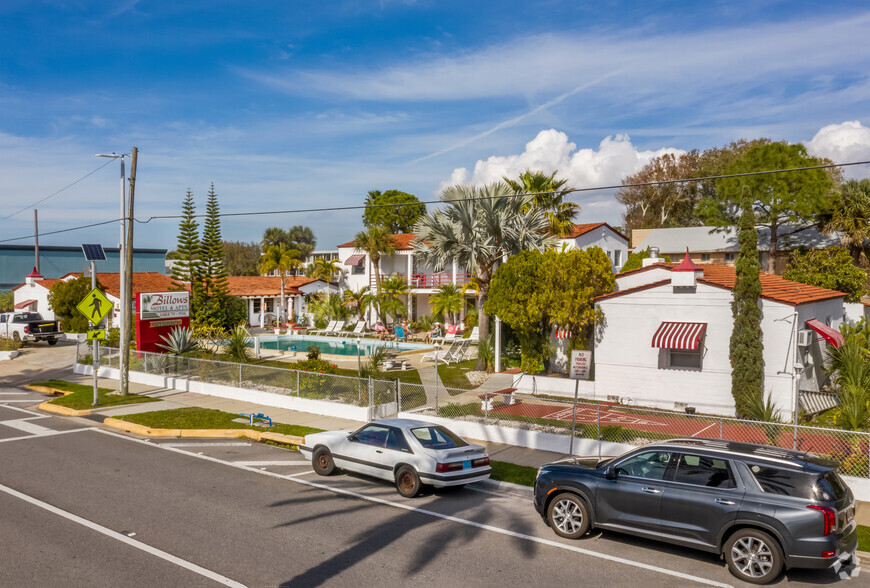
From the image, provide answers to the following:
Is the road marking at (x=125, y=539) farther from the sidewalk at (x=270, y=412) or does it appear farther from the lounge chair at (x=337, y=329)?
the lounge chair at (x=337, y=329)

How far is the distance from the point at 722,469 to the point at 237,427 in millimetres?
13143

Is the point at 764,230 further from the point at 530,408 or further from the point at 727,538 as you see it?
the point at 727,538

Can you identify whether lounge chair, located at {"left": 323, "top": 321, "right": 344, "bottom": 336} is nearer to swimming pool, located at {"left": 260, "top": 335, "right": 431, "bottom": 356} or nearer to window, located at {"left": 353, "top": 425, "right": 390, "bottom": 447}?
swimming pool, located at {"left": 260, "top": 335, "right": 431, "bottom": 356}

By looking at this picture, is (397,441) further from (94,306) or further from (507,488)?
(94,306)

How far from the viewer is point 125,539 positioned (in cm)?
947

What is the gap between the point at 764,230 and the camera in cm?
5931

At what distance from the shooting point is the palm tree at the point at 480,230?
26.3 m

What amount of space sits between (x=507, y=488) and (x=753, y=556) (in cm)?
518

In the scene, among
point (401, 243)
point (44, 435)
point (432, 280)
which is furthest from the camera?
point (401, 243)

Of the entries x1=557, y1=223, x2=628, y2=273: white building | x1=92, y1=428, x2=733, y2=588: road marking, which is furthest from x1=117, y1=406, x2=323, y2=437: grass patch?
x1=557, y1=223, x2=628, y2=273: white building

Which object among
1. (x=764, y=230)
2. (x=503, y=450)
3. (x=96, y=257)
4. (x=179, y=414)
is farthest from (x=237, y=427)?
(x=764, y=230)

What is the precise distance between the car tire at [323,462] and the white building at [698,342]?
10670 millimetres

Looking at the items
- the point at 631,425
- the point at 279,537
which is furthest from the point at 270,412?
the point at 279,537

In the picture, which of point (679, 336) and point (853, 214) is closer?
point (679, 336)
